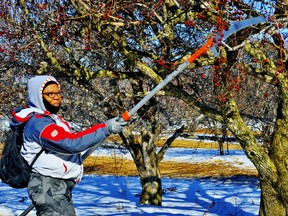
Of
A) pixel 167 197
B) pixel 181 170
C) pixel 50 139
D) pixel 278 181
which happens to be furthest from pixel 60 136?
pixel 181 170

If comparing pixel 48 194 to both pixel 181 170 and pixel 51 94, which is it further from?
pixel 181 170

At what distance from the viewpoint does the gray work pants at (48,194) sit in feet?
11.3

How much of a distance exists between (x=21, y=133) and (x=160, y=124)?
24.4 feet

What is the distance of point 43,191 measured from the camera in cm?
345

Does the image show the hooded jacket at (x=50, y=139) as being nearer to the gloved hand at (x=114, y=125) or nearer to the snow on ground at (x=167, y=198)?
the gloved hand at (x=114, y=125)

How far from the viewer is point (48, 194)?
136 inches

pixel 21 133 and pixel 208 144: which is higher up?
pixel 21 133

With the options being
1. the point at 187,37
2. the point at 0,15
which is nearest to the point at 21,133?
the point at 0,15

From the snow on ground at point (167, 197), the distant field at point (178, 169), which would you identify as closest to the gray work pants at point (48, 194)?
the snow on ground at point (167, 197)

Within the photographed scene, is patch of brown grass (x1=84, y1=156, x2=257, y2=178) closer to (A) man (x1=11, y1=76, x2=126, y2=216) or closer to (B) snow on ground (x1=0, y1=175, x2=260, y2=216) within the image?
(B) snow on ground (x1=0, y1=175, x2=260, y2=216)

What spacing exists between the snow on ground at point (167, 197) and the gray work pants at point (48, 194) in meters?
4.62

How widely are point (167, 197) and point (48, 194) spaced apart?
32.3 feet

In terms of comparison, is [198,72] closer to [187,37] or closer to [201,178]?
[187,37]

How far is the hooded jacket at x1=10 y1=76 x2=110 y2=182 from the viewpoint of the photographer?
3281 millimetres
